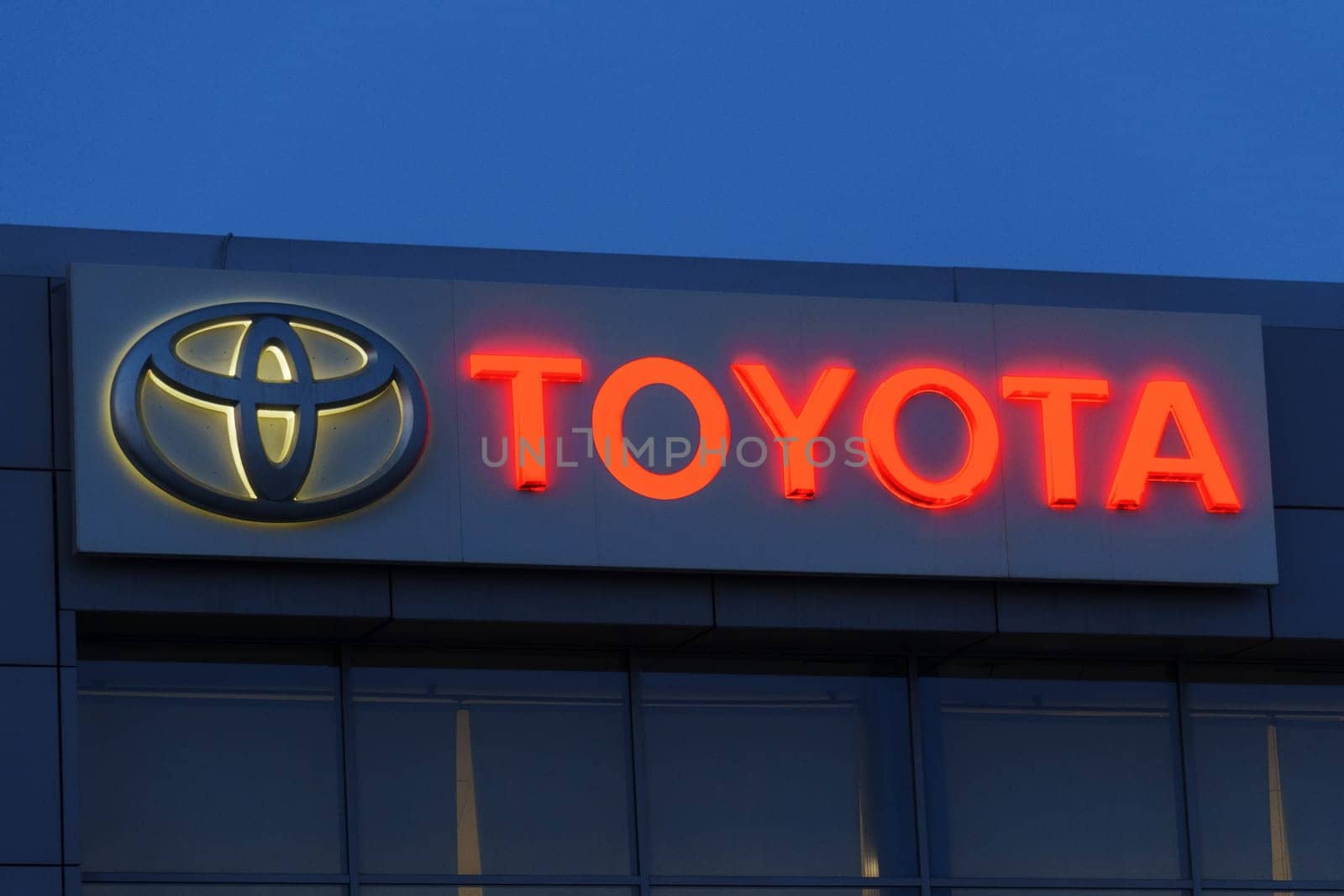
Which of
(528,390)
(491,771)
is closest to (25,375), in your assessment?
(528,390)

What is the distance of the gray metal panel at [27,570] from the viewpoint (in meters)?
15.8

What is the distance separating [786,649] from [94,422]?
5.07 m

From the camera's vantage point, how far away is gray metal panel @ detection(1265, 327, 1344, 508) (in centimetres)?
1841

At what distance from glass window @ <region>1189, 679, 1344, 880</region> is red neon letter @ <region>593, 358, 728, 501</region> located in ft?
13.7

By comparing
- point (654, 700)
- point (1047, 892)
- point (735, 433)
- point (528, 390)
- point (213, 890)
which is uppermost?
point (528, 390)

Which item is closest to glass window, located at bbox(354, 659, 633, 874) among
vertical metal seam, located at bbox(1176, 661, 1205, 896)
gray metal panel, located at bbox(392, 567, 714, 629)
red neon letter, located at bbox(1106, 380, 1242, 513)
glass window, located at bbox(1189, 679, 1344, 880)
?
gray metal panel, located at bbox(392, 567, 714, 629)

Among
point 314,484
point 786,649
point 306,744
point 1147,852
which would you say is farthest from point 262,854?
point 1147,852

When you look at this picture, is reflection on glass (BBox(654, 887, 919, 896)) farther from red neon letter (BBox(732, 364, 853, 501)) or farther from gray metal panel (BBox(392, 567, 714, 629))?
red neon letter (BBox(732, 364, 853, 501))

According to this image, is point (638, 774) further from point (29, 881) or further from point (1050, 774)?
point (29, 881)

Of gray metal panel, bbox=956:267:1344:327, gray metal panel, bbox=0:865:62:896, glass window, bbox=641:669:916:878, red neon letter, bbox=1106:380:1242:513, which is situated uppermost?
gray metal panel, bbox=956:267:1344:327

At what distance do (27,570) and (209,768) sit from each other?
5.97ft

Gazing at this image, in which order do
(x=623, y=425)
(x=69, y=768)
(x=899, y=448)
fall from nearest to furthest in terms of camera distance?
1. (x=69, y=768)
2. (x=623, y=425)
3. (x=899, y=448)

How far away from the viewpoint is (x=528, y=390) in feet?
55.6

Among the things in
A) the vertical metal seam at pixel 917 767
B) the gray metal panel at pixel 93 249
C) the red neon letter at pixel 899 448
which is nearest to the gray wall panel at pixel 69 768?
the gray metal panel at pixel 93 249
